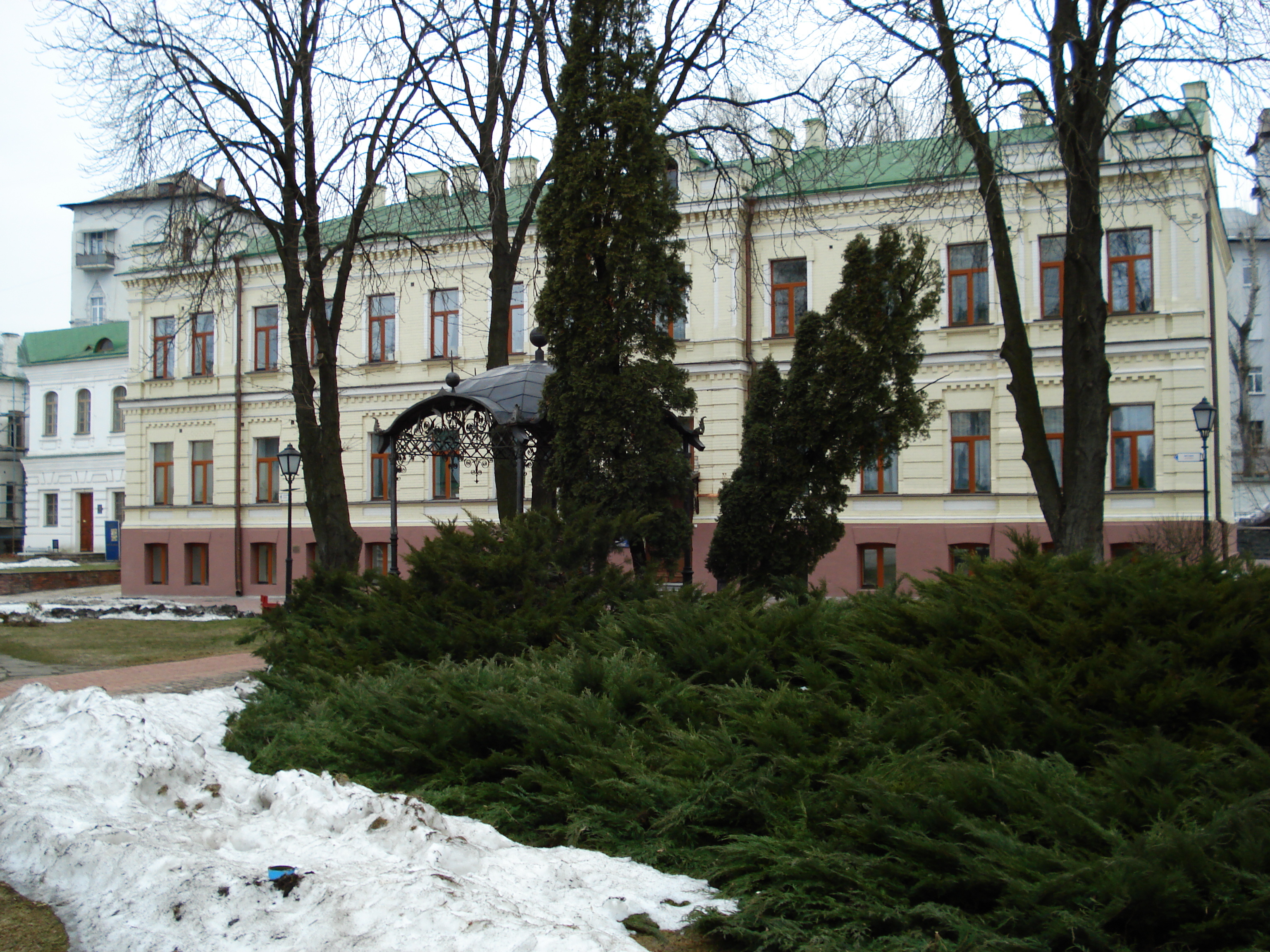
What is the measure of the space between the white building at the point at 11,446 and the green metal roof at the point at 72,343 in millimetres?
8017

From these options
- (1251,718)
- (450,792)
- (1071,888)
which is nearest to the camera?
(1071,888)

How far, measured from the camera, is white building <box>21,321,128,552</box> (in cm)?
4428

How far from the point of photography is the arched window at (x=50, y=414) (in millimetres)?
45219

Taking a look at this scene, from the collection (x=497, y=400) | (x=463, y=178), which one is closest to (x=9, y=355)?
(x=463, y=178)

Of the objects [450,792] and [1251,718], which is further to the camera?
[450,792]

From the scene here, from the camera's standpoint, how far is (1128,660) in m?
4.73

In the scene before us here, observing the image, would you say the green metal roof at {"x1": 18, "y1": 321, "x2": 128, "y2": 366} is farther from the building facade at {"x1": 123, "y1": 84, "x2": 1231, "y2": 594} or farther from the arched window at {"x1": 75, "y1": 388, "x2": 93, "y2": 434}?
the building facade at {"x1": 123, "y1": 84, "x2": 1231, "y2": 594}

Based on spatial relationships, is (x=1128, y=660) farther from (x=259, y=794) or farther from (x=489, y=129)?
(x=489, y=129)

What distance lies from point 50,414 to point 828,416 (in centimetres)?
4317

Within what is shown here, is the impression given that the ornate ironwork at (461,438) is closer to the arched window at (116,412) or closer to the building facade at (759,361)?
the building facade at (759,361)

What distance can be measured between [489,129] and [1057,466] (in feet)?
45.9

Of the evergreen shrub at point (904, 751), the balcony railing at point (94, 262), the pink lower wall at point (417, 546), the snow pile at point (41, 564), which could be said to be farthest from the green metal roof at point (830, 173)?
the balcony railing at point (94, 262)

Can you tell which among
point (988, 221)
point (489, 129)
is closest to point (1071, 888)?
point (988, 221)

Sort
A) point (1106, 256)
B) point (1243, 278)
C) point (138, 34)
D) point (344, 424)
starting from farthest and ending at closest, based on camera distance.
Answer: point (1243, 278)
point (344, 424)
point (1106, 256)
point (138, 34)
